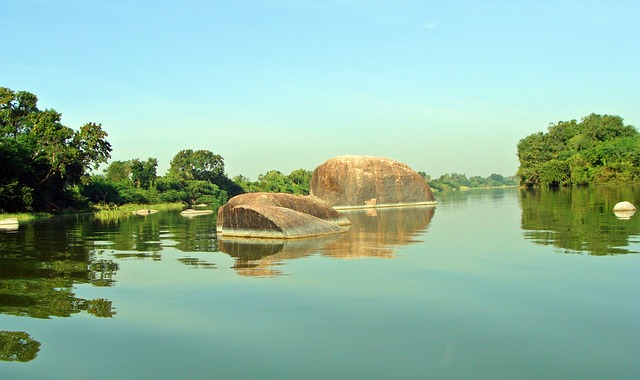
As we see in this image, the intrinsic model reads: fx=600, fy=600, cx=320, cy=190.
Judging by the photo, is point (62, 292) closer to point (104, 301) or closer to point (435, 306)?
point (104, 301)

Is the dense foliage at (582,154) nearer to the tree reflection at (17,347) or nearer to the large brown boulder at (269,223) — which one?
the large brown boulder at (269,223)

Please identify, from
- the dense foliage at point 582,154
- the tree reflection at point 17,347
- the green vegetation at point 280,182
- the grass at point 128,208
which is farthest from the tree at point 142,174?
the tree reflection at point 17,347

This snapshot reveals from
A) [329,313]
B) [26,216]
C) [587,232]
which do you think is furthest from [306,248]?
[26,216]

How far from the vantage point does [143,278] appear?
37.4ft

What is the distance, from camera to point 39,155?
4256cm

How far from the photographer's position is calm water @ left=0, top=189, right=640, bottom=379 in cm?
590

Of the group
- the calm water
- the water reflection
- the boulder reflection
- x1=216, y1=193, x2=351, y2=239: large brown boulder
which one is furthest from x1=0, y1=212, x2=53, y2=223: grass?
the water reflection

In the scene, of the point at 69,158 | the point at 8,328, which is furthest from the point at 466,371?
the point at 69,158

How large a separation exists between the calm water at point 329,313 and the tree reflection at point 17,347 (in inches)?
0.9

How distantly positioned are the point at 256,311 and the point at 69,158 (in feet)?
128

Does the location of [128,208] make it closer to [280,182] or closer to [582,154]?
[280,182]

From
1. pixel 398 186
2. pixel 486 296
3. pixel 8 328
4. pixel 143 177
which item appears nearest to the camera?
pixel 8 328

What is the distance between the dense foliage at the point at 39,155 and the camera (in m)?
37.8

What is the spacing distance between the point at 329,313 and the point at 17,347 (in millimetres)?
3714
